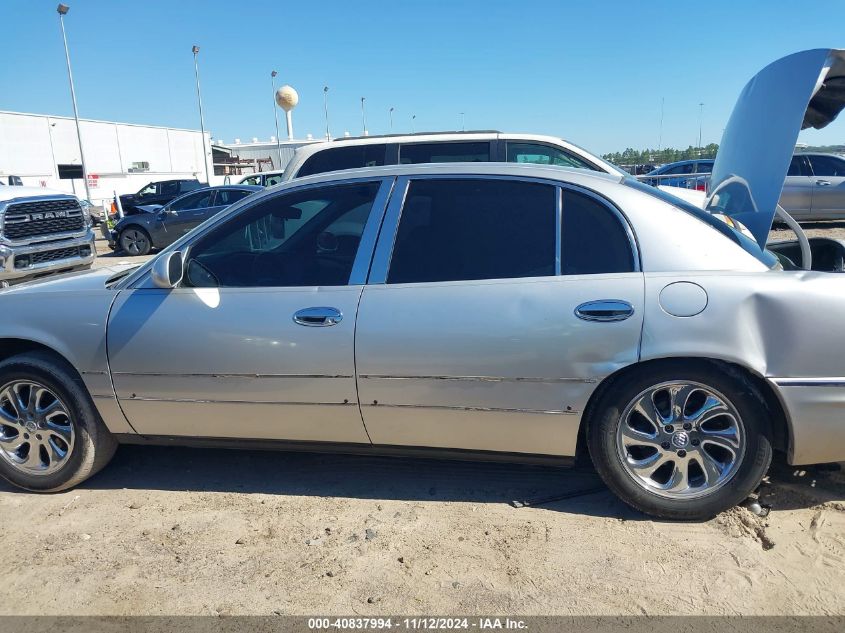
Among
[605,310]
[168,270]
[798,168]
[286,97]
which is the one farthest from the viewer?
[286,97]

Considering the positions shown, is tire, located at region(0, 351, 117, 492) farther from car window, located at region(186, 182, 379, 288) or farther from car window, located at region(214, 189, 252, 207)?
car window, located at region(214, 189, 252, 207)

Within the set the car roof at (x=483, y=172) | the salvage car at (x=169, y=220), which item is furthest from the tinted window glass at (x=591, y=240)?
the salvage car at (x=169, y=220)

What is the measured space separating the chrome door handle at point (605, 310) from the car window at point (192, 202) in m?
14.1

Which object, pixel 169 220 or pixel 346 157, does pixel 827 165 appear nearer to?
pixel 346 157

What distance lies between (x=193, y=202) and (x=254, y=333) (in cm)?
1353

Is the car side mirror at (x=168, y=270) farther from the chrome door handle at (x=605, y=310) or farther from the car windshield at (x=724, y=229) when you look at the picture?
the car windshield at (x=724, y=229)

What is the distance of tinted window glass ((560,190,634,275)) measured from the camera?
2.87 metres

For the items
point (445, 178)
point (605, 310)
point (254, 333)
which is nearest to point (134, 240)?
point (254, 333)

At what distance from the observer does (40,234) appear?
335 inches

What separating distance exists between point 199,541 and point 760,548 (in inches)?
103

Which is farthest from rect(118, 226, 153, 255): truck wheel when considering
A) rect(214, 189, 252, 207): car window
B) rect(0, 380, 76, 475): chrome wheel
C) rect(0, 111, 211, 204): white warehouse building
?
rect(0, 111, 211, 204): white warehouse building

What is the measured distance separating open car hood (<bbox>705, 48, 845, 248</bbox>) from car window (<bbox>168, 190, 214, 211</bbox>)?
13.6 meters

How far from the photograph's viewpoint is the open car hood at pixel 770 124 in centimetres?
306

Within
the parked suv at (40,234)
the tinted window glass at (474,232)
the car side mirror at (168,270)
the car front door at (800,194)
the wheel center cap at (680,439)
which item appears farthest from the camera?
the car front door at (800,194)
